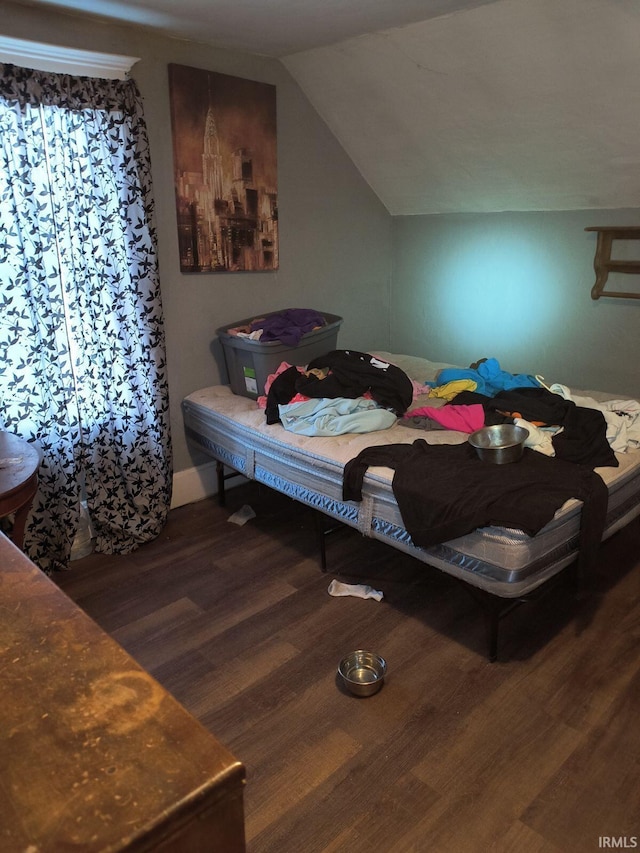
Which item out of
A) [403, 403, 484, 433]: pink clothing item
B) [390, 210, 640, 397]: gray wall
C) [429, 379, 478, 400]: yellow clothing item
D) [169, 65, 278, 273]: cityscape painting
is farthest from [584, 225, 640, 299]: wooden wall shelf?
[169, 65, 278, 273]: cityscape painting

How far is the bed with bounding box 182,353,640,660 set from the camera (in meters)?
1.96

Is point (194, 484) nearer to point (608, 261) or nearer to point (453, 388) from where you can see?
point (453, 388)

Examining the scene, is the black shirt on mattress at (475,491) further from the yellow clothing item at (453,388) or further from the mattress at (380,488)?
the yellow clothing item at (453,388)

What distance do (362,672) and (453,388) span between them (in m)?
1.47

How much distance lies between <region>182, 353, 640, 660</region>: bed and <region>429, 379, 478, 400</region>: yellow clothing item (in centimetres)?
14

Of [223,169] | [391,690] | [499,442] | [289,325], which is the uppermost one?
[223,169]

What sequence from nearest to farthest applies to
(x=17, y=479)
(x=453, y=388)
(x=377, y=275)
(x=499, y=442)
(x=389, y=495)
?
1. (x=17, y=479)
2. (x=389, y=495)
3. (x=499, y=442)
4. (x=453, y=388)
5. (x=377, y=275)

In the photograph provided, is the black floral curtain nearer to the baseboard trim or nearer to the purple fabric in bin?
the baseboard trim

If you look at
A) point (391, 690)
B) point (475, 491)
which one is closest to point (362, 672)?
point (391, 690)

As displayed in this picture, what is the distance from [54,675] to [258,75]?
3.17 metres

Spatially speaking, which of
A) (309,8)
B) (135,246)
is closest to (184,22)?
(309,8)

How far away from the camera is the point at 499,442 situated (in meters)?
2.38

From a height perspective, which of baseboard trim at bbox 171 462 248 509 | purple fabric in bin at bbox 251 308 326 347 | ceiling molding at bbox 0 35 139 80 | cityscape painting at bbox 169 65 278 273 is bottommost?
baseboard trim at bbox 171 462 248 509

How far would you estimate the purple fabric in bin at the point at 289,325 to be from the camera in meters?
3.03
